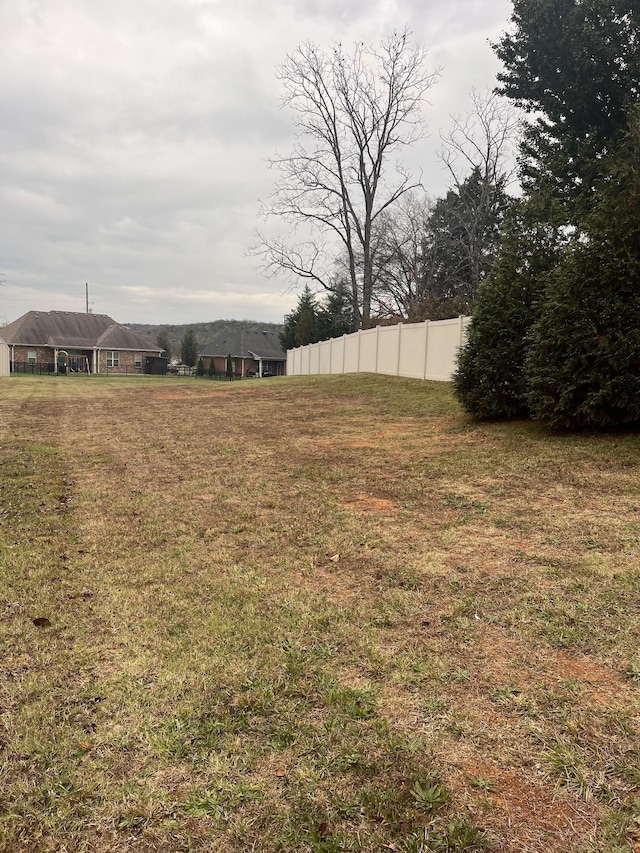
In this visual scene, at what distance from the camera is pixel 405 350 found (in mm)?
17062

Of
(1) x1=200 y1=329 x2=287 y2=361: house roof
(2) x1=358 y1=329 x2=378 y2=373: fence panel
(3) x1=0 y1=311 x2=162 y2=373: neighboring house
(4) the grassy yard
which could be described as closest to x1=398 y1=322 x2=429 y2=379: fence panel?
(2) x1=358 y1=329 x2=378 y2=373: fence panel

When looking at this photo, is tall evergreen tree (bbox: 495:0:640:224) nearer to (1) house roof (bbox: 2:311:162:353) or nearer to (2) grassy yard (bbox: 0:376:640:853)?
(2) grassy yard (bbox: 0:376:640:853)

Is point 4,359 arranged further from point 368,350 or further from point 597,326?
point 597,326

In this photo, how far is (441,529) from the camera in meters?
4.22

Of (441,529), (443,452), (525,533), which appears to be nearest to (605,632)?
(525,533)

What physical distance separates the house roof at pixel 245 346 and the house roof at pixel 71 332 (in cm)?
722

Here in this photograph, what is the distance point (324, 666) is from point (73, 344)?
4660 cm

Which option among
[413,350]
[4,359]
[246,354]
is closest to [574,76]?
[413,350]

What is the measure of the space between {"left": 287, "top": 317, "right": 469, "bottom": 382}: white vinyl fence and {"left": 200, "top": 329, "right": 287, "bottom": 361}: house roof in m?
25.3

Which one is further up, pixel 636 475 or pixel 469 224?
pixel 469 224

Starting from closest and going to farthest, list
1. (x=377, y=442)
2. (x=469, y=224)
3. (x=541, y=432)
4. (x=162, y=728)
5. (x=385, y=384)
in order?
(x=162, y=728), (x=541, y=432), (x=377, y=442), (x=385, y=384), (x=469, y=224)

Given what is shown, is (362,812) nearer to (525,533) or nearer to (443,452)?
(525,533)

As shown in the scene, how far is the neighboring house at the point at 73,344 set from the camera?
42.0 m

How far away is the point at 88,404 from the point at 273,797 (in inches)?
568
